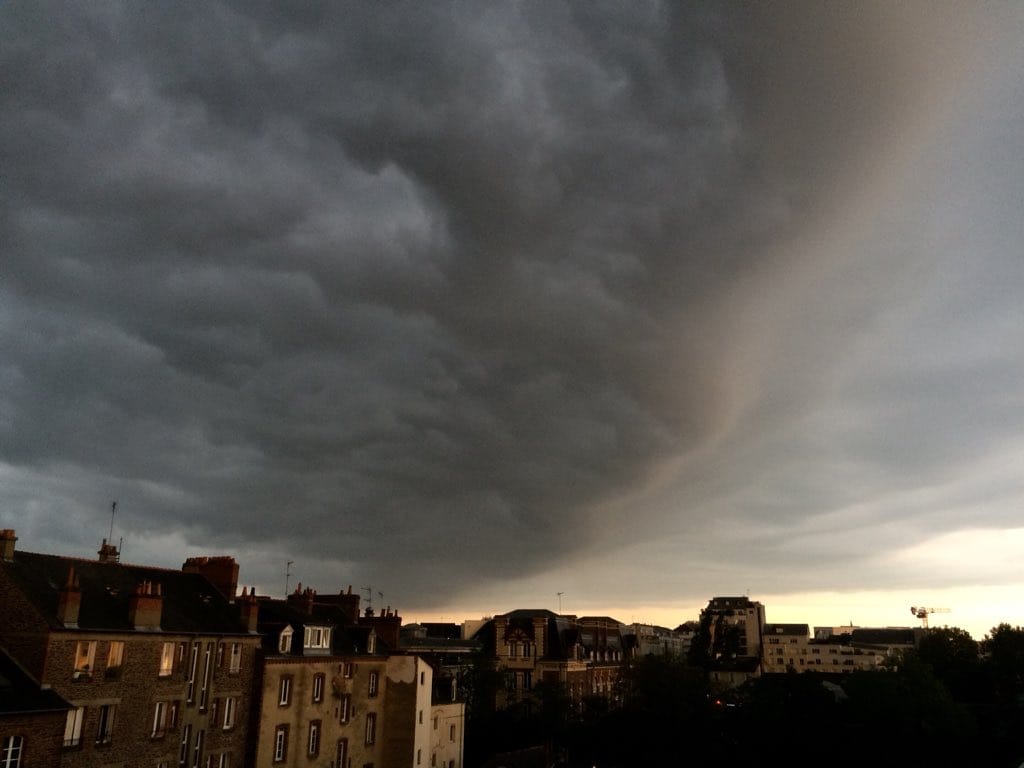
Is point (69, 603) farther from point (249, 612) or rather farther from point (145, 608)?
point (249, 612)

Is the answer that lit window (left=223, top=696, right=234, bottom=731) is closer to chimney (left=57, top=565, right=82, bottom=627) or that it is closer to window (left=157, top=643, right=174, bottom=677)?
window (left=157, top=643, right=174, bottom=677)

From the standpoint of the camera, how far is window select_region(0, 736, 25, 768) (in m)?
38.5

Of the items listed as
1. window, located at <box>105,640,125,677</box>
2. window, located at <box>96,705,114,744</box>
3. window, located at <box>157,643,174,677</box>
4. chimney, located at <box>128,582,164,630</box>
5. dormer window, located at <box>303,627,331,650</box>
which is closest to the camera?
window, located at <box>96,705,114,744</box>

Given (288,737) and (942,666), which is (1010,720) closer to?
(942,666)

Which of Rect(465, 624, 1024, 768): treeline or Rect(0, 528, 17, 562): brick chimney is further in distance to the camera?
Rect(465, 624, 1024, 768): treeline

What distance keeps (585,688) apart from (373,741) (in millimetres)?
59481

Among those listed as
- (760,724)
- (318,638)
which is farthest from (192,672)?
(760,724)

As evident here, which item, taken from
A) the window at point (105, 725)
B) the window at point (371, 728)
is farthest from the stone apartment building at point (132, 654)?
the window at point (371, 728)

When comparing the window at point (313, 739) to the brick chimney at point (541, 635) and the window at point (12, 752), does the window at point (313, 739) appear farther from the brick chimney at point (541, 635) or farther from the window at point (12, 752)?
the brick chimney at point (541, 635)

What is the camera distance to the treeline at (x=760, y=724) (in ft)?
232

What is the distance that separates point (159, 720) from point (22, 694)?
10.9m

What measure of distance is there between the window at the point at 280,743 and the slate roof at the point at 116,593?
28.5ft

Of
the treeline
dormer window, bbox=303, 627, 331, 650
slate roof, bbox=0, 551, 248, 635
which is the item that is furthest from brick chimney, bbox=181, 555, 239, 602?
the treeline

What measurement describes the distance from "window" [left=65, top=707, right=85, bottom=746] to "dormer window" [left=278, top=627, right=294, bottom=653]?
59.1 feet
